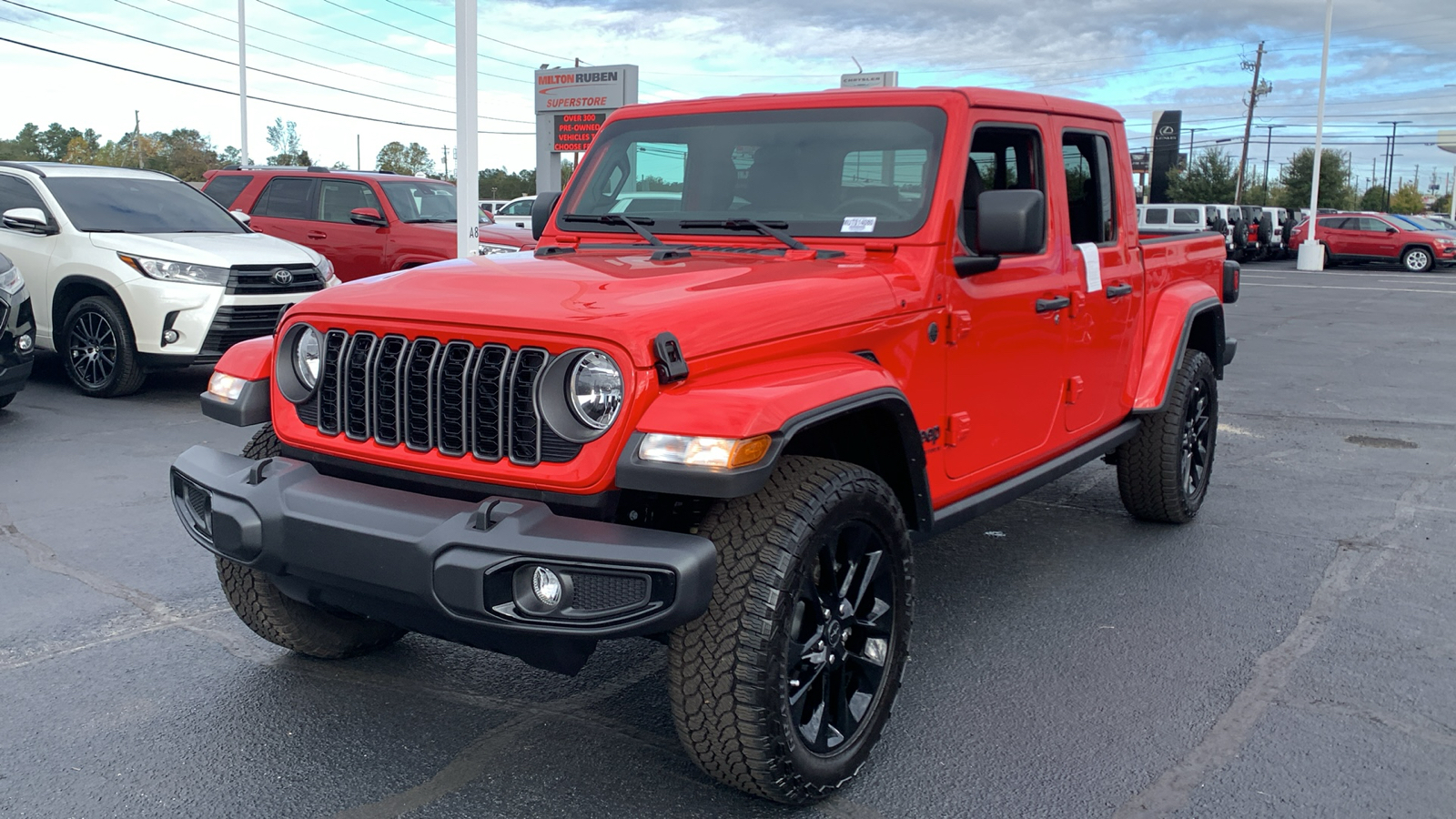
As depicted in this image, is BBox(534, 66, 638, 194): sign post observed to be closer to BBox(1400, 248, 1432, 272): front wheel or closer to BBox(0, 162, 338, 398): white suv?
BBox(0, 162, 338, 398): white suv

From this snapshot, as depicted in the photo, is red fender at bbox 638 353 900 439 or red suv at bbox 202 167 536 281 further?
red suv at bbox 202 167 536 281

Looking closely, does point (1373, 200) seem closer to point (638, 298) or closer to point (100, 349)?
point (100, 349)

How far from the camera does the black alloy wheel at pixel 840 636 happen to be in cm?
310

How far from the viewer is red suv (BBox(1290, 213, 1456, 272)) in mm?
30031

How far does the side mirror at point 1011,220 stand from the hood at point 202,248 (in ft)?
22.5

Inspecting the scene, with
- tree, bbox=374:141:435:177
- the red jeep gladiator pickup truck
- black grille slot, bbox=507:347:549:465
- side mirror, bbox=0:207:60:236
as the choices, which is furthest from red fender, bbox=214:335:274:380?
tree, bbox=374:141:435:177

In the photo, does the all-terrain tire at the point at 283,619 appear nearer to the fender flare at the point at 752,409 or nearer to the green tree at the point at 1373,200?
the fender flare at the point at 752,409

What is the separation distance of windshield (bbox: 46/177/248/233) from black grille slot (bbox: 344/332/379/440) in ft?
23.6

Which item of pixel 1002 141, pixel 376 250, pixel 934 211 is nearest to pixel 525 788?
pixel 934 211

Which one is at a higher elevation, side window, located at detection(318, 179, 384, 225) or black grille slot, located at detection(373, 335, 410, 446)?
side window, located at detection(318, 179, 384, 225)

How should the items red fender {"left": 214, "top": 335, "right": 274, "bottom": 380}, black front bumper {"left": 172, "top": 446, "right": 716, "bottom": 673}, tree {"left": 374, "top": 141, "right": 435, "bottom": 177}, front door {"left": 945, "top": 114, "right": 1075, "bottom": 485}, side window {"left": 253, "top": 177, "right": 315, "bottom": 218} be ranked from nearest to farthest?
1. black front bumper {"left": 172, "top": 446, "right": 716, "bottom": 673}
2. red fender {"left": 214, "top": 335, "right": 274, "bottom": 380}
3. front door {"left": 945, "top": 114, "right": 1075, "bottom": 485}
4. side window {"left": 253, "top": 177, "right": 315, "bottom": 218}
5. tree {"left": 374, "top": 141, "right": 435, "bottom": 177}

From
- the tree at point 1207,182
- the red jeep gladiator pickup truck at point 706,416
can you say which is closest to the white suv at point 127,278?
the red jeep gladiator pickup truck at point 706,416

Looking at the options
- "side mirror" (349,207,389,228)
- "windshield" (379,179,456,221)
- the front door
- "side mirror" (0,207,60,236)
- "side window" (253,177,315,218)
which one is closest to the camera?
the front door

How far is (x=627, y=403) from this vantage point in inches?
112
